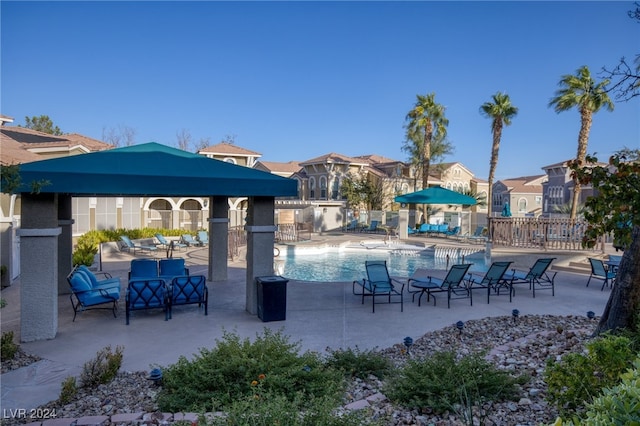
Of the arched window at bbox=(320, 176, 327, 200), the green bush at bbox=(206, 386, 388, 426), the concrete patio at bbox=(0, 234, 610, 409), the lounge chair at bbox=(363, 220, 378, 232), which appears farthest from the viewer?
the arched window at bbox=(320, 176, 327, 200)

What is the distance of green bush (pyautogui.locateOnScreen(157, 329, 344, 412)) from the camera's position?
3.94 m

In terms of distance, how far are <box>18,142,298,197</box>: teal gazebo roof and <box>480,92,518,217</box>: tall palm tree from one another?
77.6 feet

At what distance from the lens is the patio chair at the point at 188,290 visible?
318 inches

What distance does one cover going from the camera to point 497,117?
2841cm

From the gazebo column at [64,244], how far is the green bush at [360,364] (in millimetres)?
8122

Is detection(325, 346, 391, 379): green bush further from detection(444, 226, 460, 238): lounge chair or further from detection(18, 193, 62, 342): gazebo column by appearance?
detection(444, 226, 460, 238): lounge chair

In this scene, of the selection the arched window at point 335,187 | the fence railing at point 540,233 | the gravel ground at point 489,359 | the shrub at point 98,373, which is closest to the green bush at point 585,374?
the gravel ground at point 489,359

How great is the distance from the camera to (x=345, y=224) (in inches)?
1361

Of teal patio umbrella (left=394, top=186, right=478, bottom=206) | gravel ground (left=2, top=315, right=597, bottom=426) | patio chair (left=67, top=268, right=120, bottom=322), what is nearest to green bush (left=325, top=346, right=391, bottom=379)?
gravel ground (left=2, top=315, right=597, bottom=426)

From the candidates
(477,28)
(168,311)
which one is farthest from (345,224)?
(168,311)

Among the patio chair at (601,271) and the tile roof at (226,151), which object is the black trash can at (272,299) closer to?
the patio chair at (601,271)

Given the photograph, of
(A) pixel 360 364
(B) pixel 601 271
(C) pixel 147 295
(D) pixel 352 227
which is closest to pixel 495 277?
(B) pixel 601 271

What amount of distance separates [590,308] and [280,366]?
796 centimetres

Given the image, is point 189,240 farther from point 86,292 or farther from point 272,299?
point 272,299
